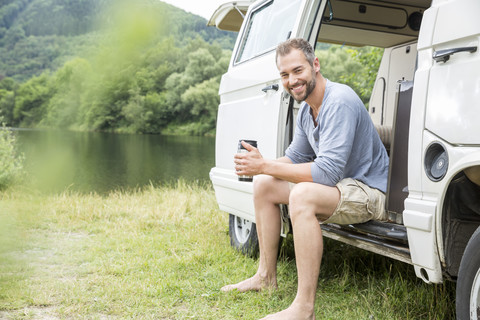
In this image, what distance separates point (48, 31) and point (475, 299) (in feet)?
6.22

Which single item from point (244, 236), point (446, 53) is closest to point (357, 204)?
point (446, 53)

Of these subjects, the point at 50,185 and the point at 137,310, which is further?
the point at 137,310

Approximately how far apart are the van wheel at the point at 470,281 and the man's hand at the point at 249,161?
1.19 metres

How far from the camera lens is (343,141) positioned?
2.75 m

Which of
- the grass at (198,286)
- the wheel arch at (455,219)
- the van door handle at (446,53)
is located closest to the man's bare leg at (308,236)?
the grass at (198,286)

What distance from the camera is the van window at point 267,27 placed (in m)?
3.64

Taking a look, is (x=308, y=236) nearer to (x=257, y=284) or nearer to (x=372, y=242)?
(x=372, y=242)

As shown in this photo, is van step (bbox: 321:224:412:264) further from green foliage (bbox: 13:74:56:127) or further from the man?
green foliage (bbox: 13:74:56:127)

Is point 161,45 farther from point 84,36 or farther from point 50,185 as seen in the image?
point 50,185

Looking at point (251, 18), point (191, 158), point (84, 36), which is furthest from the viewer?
point (191, 158)

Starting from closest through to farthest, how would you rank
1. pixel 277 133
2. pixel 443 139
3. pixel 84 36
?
1. pixel 84 36
2. pixel 443 139
3. pixel 277 133

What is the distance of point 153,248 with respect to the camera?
15.8ft

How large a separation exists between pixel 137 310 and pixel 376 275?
179 cm

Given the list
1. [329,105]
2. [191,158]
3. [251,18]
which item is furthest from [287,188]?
[191,158]
